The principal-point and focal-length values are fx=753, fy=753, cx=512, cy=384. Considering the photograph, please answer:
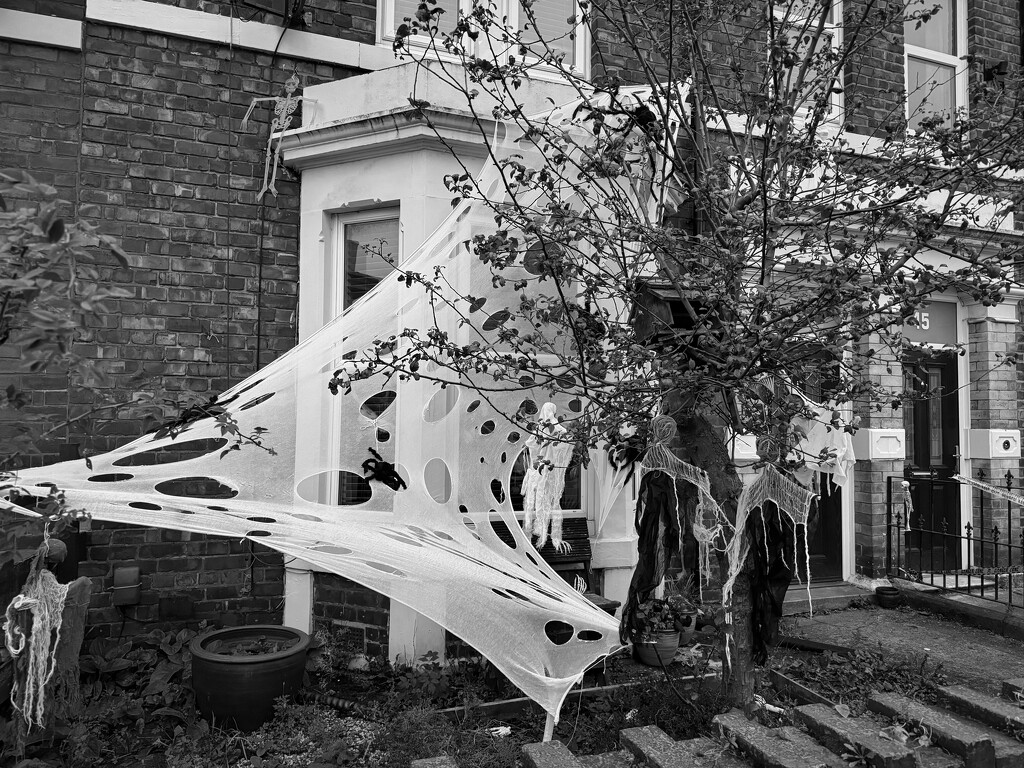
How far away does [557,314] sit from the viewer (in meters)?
3.41

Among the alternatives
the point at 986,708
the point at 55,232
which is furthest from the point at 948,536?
the point at 55,232

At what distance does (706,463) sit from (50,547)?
116 inches

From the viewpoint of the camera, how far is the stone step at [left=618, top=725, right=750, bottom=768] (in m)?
2.22

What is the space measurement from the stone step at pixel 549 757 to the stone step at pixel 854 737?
0.78 m

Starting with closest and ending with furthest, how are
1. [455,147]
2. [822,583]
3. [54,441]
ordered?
[54,441] → [455,147] → [822,583]

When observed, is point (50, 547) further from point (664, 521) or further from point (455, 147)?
point (455, 147)

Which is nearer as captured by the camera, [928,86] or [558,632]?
[558,632]

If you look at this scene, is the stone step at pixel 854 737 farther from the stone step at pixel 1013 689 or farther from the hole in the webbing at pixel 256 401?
the hole in the webbing at pixel 256 401

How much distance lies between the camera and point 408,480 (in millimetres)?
3619

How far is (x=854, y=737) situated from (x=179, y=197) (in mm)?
5068

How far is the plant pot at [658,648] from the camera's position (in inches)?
→ 200

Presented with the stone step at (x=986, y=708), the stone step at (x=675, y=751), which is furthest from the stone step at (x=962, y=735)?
the stone step at (x=675, y=751)

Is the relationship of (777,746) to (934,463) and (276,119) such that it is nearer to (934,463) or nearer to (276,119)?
(276,119)

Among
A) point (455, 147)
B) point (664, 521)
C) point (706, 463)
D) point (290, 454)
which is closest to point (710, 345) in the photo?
point (706, 463)
